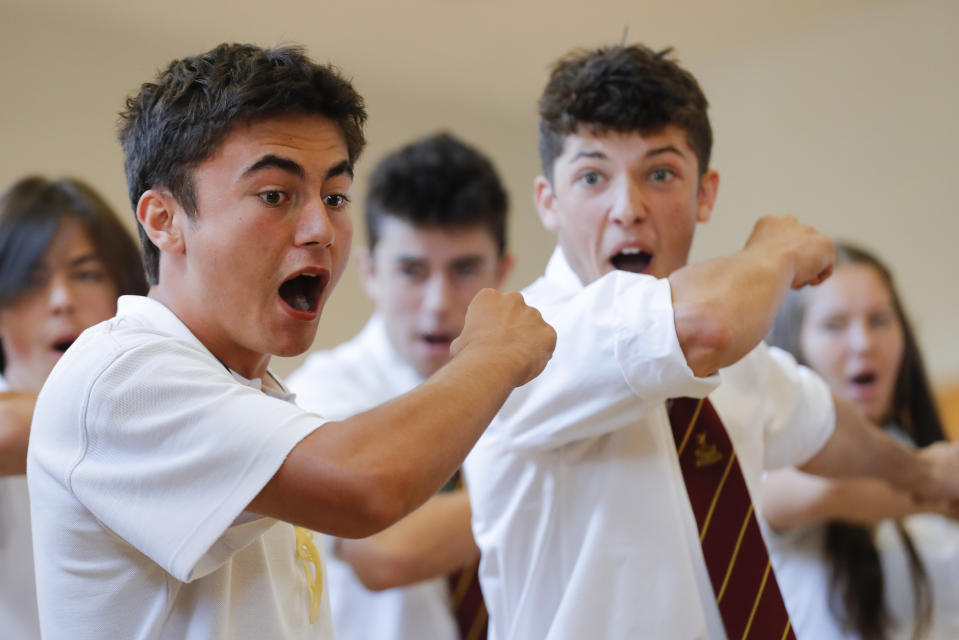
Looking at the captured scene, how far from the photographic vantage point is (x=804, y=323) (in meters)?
2.55

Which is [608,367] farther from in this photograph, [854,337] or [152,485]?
[854,337]

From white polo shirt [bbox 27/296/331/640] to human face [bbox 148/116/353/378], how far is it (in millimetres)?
50

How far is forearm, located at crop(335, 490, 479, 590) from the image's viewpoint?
209 centimetres

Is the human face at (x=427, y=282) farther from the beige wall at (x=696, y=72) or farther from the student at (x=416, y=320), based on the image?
the beige wall at (x=696, y=72)

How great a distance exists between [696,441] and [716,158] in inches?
173

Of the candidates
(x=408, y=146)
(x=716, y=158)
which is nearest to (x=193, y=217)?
(x=408, y=146)

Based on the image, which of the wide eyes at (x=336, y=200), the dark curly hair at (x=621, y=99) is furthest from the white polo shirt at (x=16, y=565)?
the dark curly hair at (x=621, y=99)

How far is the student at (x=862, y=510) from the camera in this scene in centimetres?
211

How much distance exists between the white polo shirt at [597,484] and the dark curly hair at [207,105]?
41 centimetres

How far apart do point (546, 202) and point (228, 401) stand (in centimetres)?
84

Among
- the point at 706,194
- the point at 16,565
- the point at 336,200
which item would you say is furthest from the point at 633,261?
the point at 16,565

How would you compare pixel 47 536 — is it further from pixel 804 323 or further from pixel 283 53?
pixel 804 323

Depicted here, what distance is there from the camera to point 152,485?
1027 mm

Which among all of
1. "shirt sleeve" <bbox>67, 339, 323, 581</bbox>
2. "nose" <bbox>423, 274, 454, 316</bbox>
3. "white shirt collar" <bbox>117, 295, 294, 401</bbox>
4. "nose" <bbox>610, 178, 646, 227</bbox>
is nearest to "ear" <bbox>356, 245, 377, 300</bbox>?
"nose" <bbox>423, 274, 454, 316</bbox>
